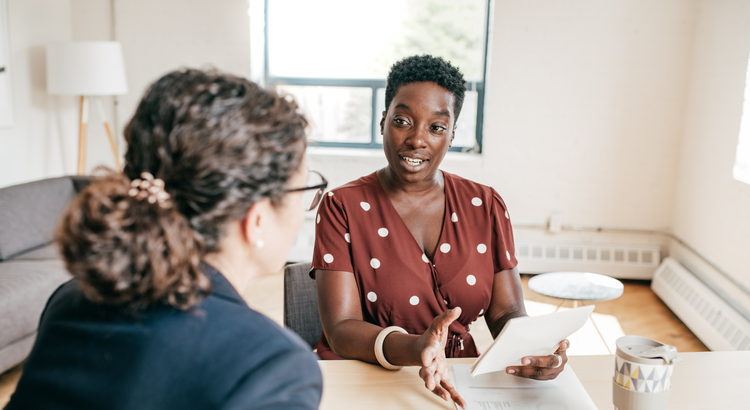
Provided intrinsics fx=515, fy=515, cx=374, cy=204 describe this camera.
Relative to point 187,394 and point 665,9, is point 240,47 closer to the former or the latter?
point 665,9

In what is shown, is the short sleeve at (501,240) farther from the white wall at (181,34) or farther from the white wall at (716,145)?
the white wall at (181,34)

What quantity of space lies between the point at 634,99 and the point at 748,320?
5.53 ft

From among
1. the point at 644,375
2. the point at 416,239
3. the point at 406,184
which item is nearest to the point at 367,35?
the point at 406,184

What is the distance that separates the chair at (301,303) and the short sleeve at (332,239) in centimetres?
7

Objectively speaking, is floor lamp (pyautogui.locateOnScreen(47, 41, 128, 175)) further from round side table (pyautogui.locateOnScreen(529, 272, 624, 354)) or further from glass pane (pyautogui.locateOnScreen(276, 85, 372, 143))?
round side table (pyautogui.locateOnScreen(529, 272, 624, 354))

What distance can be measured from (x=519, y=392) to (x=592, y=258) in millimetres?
3130

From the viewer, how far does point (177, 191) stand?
2.05ft

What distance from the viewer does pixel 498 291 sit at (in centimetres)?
148

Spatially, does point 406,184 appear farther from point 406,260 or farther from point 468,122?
point 468,122

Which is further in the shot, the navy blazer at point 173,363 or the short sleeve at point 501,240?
the short sleeve at point 501,240

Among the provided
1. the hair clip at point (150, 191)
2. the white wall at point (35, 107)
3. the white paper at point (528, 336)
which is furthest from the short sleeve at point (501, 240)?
the white wall at point (35, 107)

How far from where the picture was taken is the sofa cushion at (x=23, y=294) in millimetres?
2223

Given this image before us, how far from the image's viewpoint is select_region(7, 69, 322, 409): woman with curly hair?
1.91 feet

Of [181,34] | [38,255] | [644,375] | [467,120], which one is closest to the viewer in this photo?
[644,375]
